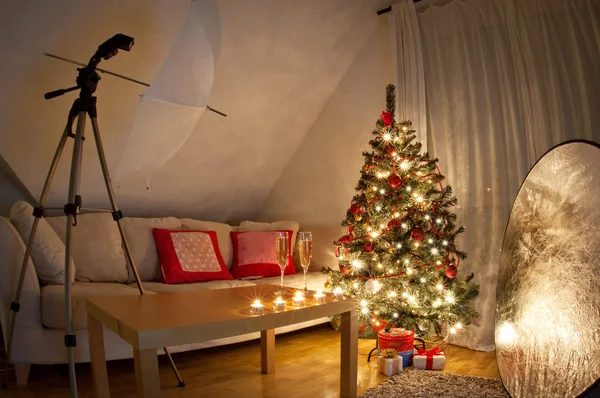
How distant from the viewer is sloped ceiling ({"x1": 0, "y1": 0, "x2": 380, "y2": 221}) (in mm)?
2508

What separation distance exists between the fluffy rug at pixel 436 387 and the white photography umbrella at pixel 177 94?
4.92 ft

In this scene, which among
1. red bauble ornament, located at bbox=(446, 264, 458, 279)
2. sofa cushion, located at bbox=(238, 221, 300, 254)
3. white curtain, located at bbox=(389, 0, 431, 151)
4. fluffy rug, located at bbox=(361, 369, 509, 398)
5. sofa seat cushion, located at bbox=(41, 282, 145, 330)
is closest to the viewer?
fluffy rug, located at bbox=(361, 369, 509, 398)

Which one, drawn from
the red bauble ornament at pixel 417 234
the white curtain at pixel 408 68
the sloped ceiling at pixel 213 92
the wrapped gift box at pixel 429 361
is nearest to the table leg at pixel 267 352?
the wrapped gift box at pixel 429 361

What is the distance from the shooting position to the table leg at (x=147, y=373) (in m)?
1.38

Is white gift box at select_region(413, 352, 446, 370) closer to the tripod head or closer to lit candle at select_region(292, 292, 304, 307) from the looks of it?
lit candle at select_region(292, 292, 304, 307)

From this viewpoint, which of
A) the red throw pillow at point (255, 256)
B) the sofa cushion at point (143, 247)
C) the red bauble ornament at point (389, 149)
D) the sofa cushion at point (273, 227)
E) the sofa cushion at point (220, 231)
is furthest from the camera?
the sofa cushion at point (273, 227)

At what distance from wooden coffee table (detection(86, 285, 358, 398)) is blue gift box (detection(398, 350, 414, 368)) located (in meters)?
0.65

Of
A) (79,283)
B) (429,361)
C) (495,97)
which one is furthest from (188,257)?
(495,97)

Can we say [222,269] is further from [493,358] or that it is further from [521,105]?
[521,105]

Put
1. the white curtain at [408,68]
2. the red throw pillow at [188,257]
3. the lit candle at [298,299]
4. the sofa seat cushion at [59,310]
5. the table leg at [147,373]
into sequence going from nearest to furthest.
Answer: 1. the table leg at [147,373]
2. the lit candle at [298,299]
3. the sofa seat cushion at [59,310]
4. the red throw pillow at [188,257]
5. the white curtain at [408,68]

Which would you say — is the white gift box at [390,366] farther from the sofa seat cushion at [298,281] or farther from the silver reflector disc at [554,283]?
the sofa seat cushion at [298,281]

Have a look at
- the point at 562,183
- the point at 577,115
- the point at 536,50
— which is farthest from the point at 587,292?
the point at 536,50

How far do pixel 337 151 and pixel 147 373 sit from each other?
2896 mm

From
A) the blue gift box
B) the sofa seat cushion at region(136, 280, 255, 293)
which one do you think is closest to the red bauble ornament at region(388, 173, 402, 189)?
the blue gift box
